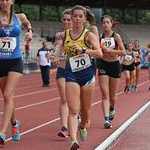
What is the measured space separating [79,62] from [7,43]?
44.9 inches

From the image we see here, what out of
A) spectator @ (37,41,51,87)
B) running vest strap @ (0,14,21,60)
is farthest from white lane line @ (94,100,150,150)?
spectator @ (37,41,51,87)

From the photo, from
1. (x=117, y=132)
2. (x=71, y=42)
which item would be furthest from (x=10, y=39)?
(x=117, y=132)

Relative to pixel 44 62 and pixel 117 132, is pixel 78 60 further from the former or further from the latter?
pixel 44 62

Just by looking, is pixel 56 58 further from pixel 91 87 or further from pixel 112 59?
pixel 112 59

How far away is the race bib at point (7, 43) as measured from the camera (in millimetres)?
7496

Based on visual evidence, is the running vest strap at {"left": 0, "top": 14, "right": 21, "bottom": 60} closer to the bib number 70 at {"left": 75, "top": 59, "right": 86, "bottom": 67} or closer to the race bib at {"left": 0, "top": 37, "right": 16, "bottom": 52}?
the race bib at {"left": 0, "top": 37, "right": 16, "bottom": 52}

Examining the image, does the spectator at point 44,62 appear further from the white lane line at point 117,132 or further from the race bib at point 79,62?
the race bib at point 79,62

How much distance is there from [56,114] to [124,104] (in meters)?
3.14

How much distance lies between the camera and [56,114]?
11773 millimetres

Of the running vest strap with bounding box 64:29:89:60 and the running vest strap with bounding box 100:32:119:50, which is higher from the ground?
the running vest strap with bounding box 64:29:89:60

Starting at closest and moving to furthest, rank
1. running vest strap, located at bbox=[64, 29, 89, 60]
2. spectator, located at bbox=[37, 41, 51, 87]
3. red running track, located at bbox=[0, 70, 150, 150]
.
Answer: running vest strap, located at bbox=[64, 29, 89, 60] → red running track, located at bbox=[0, 70, 150, 150] → spectator, located at bbox=[37, 41, 51, 87]

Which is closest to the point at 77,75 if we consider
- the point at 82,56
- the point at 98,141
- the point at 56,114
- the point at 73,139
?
the point at 82,56

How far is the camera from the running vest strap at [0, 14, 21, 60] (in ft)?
24.6

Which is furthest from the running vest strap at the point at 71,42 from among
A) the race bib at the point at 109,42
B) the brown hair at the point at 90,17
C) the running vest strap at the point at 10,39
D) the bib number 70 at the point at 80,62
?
the race bib at the point at 109,42
